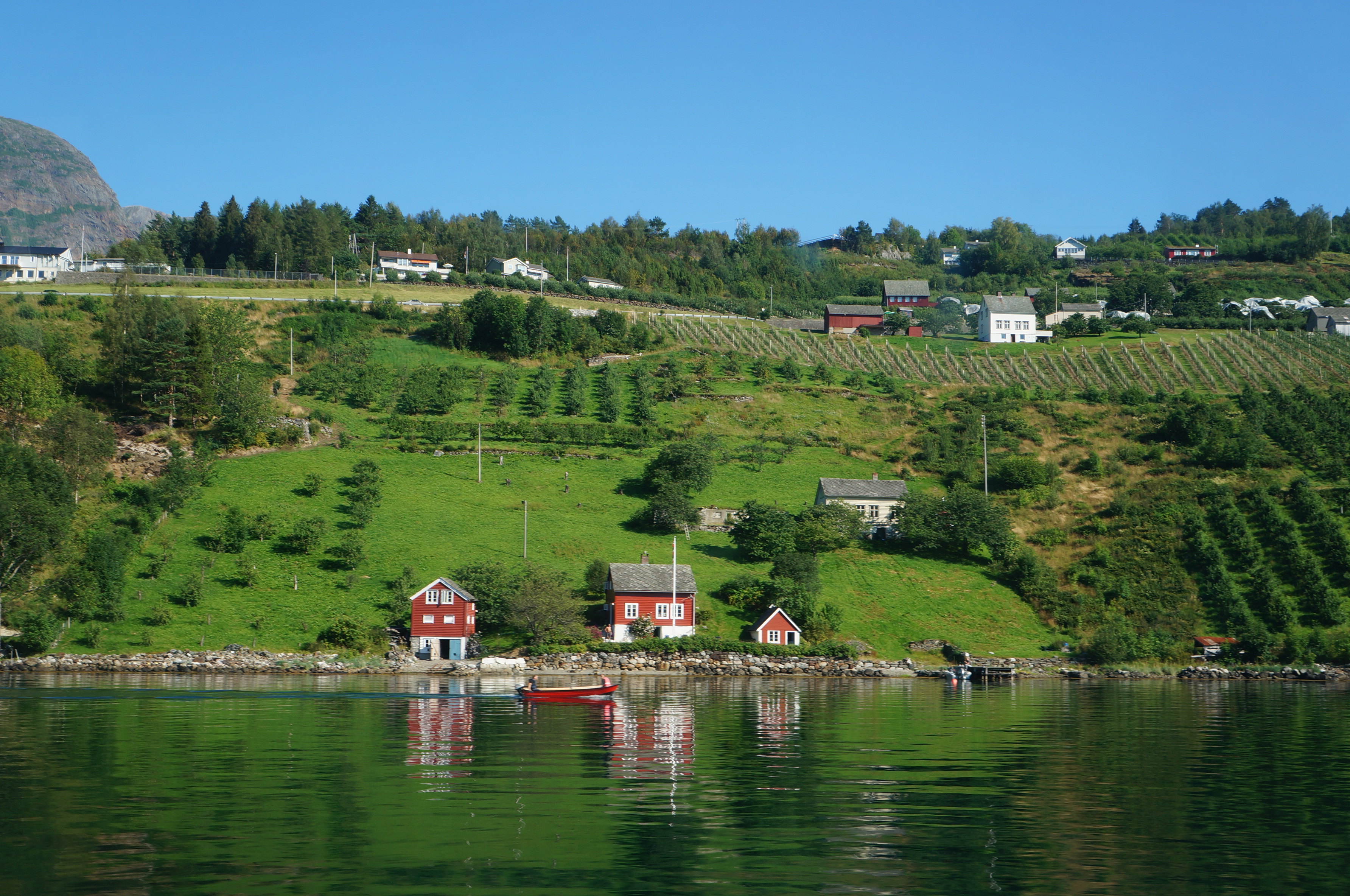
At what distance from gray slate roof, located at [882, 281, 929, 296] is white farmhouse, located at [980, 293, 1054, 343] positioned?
119 ft

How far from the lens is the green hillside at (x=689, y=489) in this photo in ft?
223

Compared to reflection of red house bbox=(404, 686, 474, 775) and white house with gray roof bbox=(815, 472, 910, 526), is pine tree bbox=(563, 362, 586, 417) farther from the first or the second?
reflection of red house bbox=(404, 686, 474, 775)

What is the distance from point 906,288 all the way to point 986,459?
10217 cm

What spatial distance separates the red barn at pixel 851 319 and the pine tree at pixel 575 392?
47823 mm

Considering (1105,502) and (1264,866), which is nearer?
(1264,866)

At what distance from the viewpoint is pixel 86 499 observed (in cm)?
7512

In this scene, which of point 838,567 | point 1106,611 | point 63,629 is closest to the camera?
point 63,629

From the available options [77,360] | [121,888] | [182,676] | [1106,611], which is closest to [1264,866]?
[121,888]

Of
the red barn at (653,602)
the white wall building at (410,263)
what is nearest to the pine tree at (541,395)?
the red barn at (653,602)

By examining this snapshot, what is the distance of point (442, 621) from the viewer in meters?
63.9

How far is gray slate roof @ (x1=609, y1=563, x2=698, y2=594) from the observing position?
218ft

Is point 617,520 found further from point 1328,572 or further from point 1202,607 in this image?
point 1328,572

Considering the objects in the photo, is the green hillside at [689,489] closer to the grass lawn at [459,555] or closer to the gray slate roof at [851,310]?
the grass lawn at [459,555]

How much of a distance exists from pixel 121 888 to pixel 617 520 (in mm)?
67575
